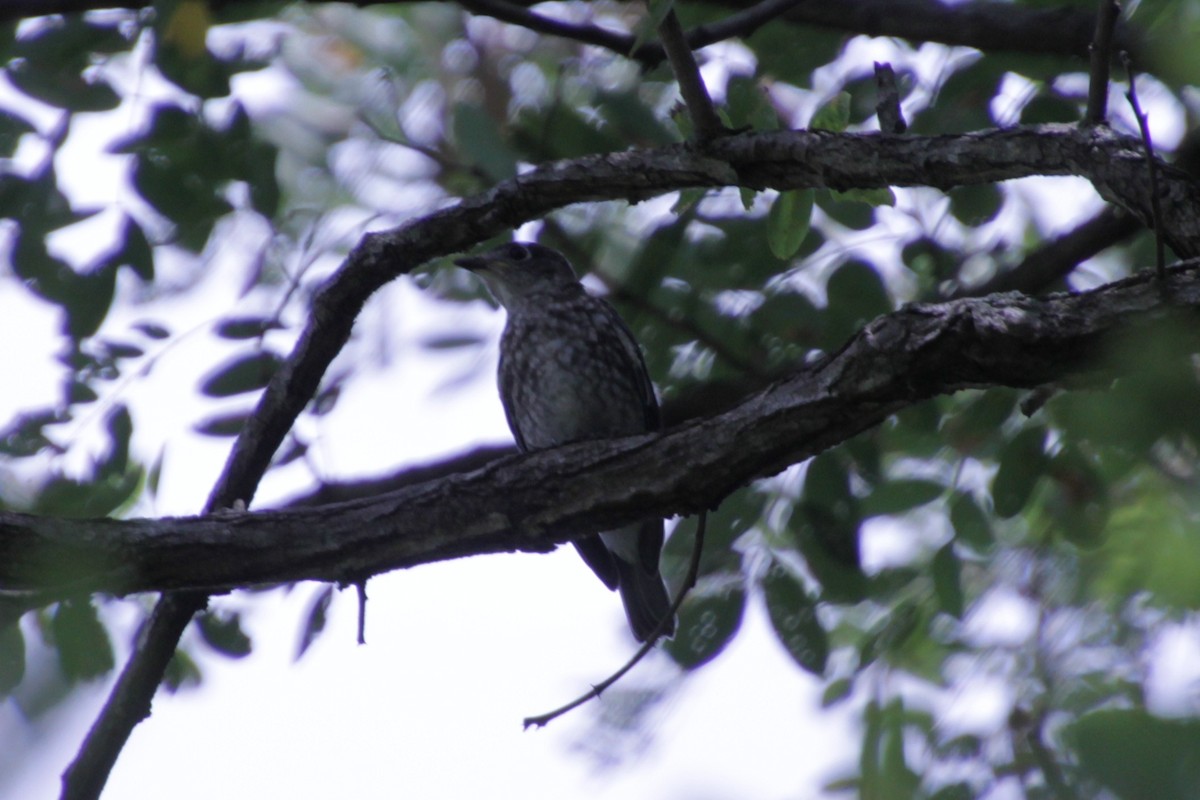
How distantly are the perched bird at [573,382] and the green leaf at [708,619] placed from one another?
1.29 metres

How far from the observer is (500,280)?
502cm

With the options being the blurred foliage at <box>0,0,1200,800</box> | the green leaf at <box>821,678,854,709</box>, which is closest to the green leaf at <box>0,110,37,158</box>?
the blurred foliage at <box>0,0,1200,800</box>

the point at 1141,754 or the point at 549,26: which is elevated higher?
the point at 1141,754

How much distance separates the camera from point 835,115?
114 inches

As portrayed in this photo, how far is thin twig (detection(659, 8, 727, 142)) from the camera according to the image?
275 centimetres

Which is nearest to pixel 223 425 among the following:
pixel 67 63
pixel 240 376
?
pixel 240 376

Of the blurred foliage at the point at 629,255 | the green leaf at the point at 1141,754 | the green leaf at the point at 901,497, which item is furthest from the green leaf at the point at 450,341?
the green leaf at the point at 1141,754

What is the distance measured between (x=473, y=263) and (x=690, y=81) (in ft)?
6.68

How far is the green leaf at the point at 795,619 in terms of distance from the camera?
357cm

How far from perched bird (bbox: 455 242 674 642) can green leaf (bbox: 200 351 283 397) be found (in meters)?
1.42

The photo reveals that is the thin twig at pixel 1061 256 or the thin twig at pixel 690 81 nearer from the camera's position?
the thin twig at pixel 690 81

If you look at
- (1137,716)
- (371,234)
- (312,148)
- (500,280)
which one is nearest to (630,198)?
(371,234)

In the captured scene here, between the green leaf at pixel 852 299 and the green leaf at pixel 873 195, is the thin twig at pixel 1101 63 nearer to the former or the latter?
the green leaf at pixel 873 195

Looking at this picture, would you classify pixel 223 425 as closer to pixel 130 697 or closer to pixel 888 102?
pixel 130 697
